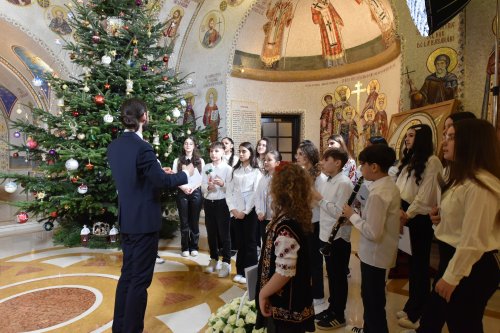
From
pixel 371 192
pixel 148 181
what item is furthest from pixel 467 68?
pixel 148 181

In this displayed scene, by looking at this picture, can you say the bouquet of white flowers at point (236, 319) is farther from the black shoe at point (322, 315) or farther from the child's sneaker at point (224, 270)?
the child's sneaker at point (224, 270)

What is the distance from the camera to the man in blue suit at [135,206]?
8.17ft

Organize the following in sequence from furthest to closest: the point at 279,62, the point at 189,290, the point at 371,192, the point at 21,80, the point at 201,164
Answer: the point at 21,80 < the point at 279,62 < the point at 201,164 < the point at 189,290 < the point at 371,192

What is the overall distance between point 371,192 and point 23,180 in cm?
547

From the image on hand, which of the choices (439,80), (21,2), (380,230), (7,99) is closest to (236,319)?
(380,230)

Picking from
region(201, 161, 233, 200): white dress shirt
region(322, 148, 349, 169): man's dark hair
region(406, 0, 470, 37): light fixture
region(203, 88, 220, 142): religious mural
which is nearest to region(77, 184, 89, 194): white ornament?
region(201, 161, 233, 200): white dress shirt

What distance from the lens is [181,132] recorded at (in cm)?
648

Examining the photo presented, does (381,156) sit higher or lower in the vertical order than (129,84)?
lower

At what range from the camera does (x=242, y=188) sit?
4074 millimetres

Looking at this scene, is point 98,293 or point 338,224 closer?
point 338,224

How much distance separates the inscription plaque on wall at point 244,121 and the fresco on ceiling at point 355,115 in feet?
6.75

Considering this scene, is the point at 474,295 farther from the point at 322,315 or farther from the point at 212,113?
the point at 212,113

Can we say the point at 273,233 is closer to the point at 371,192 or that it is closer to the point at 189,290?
the point at 371,192

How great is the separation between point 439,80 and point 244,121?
223 inches
